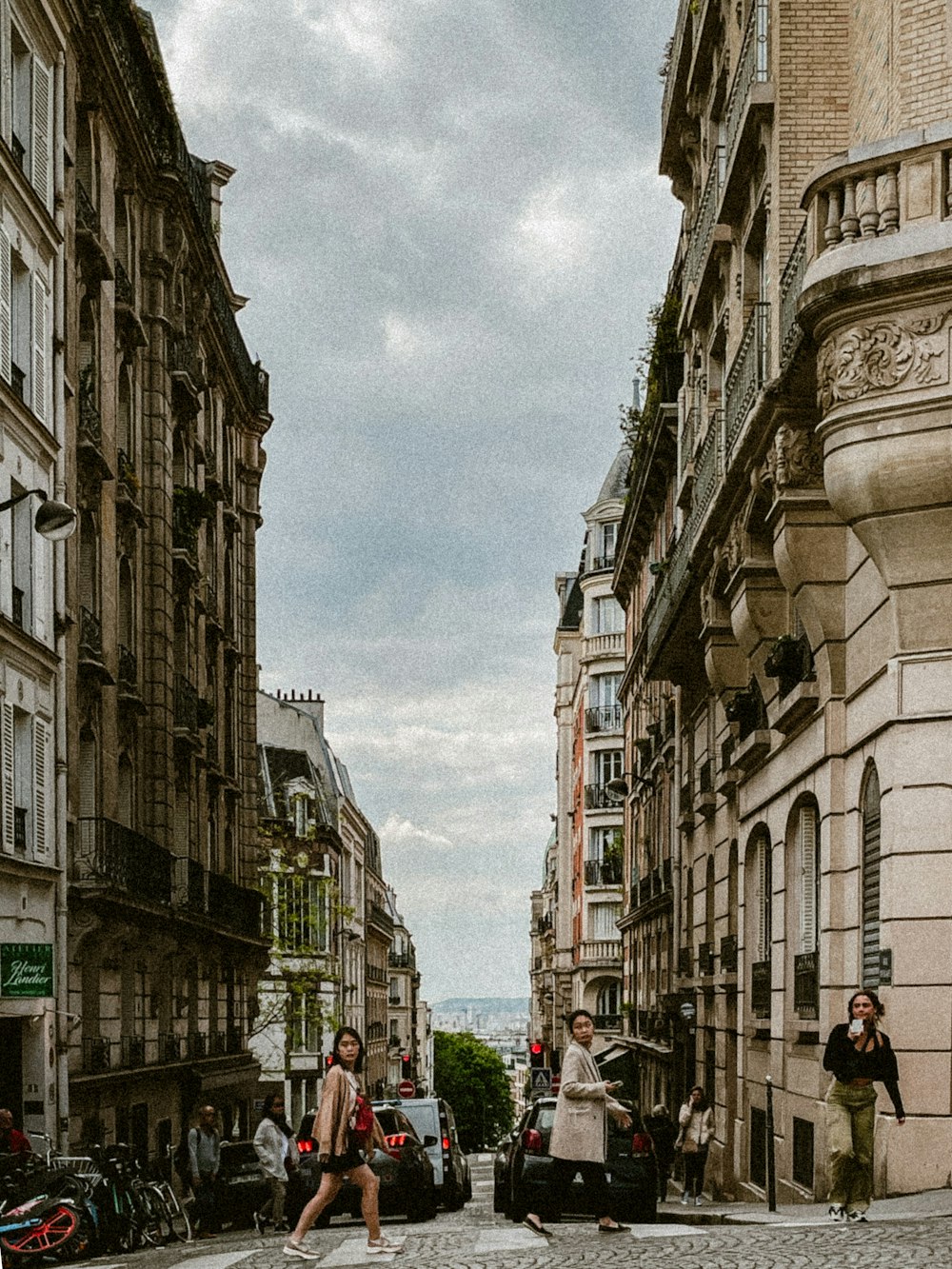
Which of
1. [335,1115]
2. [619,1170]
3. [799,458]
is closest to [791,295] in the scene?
[799,458]

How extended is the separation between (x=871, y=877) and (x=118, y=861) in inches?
677

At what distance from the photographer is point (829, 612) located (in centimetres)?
2095

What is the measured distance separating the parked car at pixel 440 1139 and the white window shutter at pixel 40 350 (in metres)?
10.6

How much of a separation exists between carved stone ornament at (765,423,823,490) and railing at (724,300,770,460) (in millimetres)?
2749

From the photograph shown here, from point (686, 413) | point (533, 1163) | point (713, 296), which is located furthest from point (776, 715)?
point (686, 413)

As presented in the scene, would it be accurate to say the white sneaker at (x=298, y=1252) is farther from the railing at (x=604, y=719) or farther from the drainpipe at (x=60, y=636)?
the railing at (x=604, y=719)

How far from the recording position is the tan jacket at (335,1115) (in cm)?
1467

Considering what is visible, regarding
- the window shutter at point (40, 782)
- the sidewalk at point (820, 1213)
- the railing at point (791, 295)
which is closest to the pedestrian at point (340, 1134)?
the sidewalk at point (820, 1213)

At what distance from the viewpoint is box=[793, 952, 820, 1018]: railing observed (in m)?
22.2

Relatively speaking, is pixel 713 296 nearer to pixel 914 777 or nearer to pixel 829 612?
pixel 829 612

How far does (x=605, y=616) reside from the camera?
77500mm

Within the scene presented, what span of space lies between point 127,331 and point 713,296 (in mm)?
11415

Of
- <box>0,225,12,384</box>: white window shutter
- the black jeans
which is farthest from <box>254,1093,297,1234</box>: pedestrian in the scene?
<box>0,225,12,384</box>: white window shutter

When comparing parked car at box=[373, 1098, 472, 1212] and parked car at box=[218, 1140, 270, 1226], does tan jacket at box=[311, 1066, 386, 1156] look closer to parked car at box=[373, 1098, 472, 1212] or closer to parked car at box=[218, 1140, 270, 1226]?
parked car at box=[218, 1140, 270, 1226]
